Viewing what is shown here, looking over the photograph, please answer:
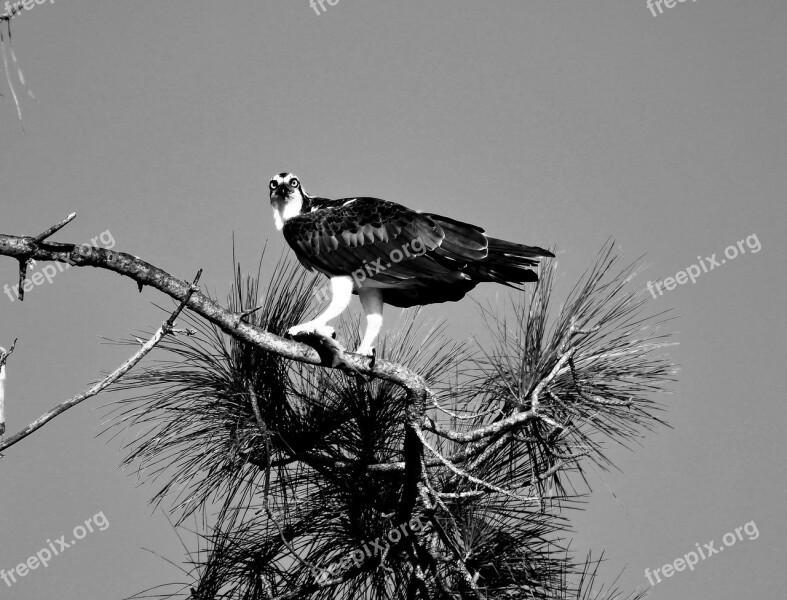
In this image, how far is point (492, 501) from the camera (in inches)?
146

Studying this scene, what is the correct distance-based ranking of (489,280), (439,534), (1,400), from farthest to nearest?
(489,280) < (439,534) < (1,400)

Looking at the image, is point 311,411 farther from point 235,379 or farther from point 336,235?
point 336,235

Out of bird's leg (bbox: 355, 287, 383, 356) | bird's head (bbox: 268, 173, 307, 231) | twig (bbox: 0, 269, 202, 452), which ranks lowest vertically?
twig (bbox: 0, 269, 202, 452)

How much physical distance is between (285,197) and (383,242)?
21.1 inches

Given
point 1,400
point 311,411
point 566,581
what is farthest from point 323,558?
point 1,400

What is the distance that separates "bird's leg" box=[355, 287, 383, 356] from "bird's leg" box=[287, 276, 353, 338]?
0.07 metres

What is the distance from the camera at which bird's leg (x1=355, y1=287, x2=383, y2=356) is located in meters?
4.13

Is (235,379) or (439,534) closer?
(439,534)

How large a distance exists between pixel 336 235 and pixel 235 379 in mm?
821

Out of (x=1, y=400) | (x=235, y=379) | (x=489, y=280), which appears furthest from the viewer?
(x=489, y=280)

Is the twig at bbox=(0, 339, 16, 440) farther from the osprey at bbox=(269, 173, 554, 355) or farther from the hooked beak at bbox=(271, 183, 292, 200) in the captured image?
the hooked beak at bbox=(271, 183, 292, 200)
